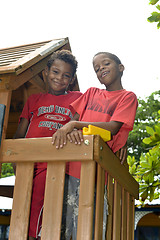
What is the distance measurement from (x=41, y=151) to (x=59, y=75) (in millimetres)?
1137

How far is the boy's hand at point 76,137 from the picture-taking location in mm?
2184

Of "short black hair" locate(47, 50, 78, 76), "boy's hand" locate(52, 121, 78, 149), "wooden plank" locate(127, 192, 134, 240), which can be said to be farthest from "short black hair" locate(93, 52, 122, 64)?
"wooden plank" locate(127, 192, 134, 240)

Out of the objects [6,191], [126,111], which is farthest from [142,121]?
[126,111]

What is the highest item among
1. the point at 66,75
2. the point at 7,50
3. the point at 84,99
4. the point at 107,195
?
the point at 7,50

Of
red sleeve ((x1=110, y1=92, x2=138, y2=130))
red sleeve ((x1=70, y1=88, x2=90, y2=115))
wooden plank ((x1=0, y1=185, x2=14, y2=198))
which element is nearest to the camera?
red sleeve ((x1=110, y1=92, x2=138, y2=130))

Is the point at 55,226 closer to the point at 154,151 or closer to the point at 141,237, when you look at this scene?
the point at 154,151

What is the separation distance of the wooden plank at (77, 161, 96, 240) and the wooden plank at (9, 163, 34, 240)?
0.38 m

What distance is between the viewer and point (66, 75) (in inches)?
127

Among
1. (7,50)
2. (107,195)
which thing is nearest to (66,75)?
(7,50)

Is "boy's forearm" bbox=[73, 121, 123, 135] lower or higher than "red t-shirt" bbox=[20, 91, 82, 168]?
lower

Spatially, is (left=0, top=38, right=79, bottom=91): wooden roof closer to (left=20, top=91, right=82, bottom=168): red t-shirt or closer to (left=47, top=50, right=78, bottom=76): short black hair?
(left=47, top=50, right=78, bottom=76): short black hair

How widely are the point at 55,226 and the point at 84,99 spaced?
1268 millimetres

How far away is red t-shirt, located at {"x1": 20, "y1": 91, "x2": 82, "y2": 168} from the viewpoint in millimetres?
2945

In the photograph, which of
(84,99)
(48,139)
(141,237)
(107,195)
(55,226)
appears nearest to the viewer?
(55,226)
